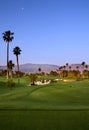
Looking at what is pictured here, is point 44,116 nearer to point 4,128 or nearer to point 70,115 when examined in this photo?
point 70,115

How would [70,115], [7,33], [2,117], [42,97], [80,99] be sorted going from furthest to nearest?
[7,33]
[42,97]
[80,99]
[70,115]
[2,117]

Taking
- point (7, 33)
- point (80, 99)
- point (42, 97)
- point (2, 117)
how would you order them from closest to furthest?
point (2, 117)
point (80, 99)
point (42, 97)
point (7, 33)

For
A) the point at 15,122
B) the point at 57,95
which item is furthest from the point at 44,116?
the point at 57,95

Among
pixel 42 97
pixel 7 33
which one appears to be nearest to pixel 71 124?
pixel 42 97

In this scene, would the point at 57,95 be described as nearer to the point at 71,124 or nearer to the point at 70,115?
the point at 70,115

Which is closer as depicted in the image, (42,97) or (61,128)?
(61,128)

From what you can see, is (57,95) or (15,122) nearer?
(15,122)

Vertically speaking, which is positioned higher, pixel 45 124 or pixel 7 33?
pixel 7 33

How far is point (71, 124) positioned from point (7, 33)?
8789cm

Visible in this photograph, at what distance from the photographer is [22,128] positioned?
1028cm

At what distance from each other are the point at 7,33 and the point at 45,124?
8778 cm

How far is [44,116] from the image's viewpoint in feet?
43.5

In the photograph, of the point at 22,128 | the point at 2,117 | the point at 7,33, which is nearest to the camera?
the point at 22,128

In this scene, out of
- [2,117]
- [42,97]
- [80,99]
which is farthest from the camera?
[42,97]
